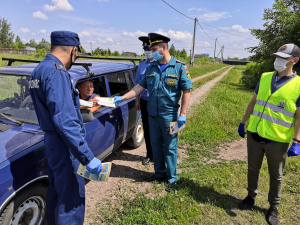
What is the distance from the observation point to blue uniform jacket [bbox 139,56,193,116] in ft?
9.53

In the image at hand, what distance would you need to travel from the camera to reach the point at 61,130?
161cm

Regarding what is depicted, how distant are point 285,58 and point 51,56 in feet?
8.10

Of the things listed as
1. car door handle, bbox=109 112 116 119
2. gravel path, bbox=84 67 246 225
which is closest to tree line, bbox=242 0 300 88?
gravel path, bbox=84 67 246 225

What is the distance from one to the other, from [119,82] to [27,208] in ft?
8.21

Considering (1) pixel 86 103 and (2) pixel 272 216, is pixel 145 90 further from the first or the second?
(2) pixel 272 216

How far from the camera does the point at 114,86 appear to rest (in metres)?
3.72

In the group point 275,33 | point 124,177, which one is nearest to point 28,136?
point 124,177

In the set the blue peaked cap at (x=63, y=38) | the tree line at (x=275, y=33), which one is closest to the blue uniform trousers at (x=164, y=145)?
the blue peaked cap at (x=63, y=38)

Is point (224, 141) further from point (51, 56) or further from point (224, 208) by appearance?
point (51, 56)

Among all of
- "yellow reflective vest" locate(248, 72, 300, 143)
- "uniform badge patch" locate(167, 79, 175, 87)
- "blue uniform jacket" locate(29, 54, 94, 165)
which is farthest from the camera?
"uniform badge patch" locate(167, 79, 175, 87)

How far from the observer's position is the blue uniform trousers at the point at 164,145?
10.1 ft

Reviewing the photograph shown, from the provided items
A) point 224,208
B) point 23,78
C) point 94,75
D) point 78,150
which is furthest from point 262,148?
point 23,78

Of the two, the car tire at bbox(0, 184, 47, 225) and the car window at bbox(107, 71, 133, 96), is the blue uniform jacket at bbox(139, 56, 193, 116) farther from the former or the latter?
the car tire at bbox(0, 184, 47, 225)

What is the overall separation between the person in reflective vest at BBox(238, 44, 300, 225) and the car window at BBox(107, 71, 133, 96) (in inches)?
90.1
